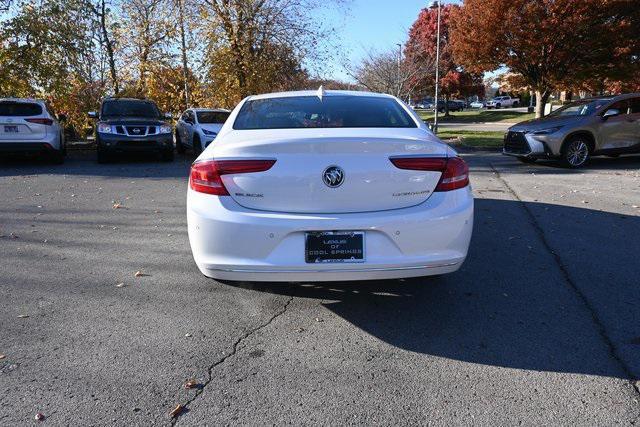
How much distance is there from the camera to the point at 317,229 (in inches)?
132

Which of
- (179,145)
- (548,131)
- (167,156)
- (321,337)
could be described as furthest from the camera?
(179,145)

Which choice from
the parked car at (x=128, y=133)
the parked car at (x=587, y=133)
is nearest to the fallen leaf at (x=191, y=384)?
the parked car at (x=587, y=133)

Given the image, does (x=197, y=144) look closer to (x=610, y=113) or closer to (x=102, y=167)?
(x=102, y=167)

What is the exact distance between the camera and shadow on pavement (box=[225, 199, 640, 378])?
329 centimetres

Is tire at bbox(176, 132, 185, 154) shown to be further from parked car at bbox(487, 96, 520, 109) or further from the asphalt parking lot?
parked car at bbox(487, 96, 520, 109)

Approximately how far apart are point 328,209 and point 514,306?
1669mm

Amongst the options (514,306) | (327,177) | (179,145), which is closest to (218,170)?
(327,177)

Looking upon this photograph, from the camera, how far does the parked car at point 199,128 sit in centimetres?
1418

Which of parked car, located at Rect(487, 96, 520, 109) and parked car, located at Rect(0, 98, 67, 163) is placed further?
parked car, located at Rect(487, 96, 520, 109)

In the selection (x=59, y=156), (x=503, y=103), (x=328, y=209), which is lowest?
(x=328, y=209)

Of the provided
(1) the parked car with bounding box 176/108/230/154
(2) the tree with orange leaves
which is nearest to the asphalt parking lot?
(1) the parked car with bounding box 176/108/230/154

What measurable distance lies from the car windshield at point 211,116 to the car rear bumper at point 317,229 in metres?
12.1

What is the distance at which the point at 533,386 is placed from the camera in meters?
2.90

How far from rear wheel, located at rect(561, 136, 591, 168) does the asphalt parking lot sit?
6.00 m
